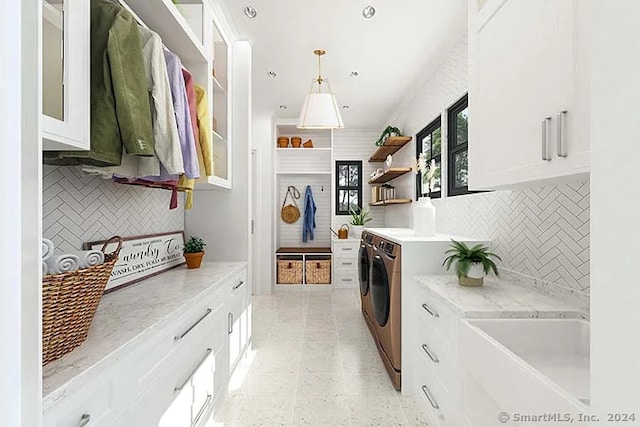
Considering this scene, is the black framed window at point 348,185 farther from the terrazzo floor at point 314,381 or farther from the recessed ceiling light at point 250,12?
the recessed ceiling light at point 250,12

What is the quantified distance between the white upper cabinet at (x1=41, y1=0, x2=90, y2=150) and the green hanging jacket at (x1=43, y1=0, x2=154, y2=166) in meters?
0.10

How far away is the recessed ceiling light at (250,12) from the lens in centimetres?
255

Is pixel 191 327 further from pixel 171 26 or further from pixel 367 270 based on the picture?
pixel 367 270

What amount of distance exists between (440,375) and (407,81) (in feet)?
10.1

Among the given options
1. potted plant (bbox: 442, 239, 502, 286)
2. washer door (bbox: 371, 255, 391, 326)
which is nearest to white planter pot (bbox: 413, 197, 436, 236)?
washer door (bbox: 371, 255, 391, 326)

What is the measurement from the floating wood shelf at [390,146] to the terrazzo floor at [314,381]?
2193mm

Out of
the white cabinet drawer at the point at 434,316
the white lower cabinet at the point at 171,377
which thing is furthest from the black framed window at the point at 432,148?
the white lower cabinet at the point at 171,377

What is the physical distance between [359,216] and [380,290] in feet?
9.84

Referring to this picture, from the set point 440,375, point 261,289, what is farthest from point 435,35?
point 261,289

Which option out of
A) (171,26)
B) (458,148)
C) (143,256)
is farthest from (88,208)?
(458,148)

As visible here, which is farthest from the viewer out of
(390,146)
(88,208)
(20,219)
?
(390,146)

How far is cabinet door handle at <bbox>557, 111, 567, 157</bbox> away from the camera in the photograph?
121 cm

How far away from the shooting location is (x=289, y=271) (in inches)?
212

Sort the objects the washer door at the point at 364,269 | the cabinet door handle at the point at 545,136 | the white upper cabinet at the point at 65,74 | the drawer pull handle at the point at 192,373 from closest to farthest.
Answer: the white upper cabinet at the point at 65,74 < the cabinet door handle at the point at 545,136 < the drawer pull handle at the point at 192,373 < the washer door at the point at 364,269
